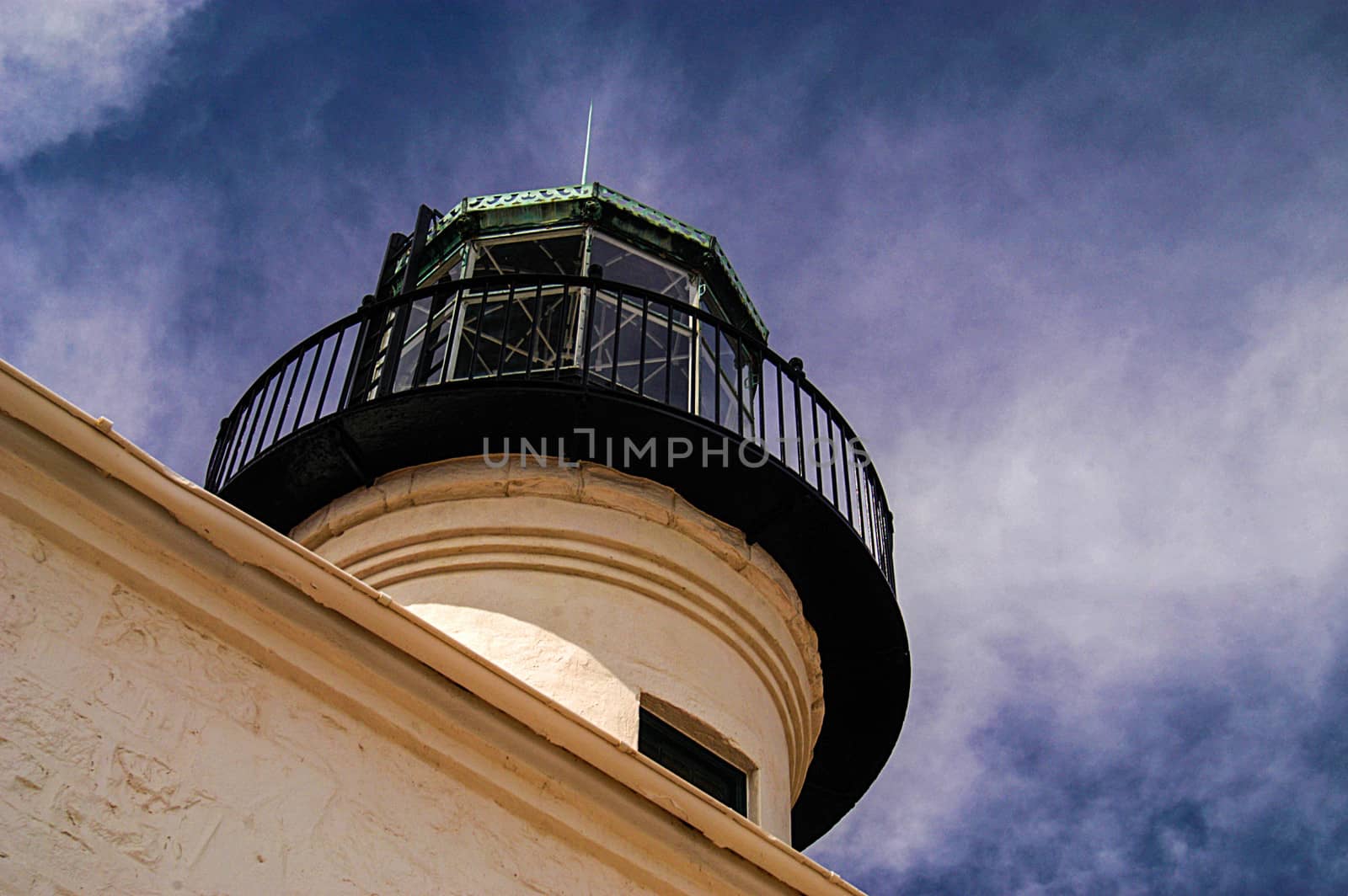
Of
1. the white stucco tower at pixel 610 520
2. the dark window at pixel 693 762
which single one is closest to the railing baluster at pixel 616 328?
the white stucco tower at pixel 610 520

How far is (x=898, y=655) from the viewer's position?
29.6 ft

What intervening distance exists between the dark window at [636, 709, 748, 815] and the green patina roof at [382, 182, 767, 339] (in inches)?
154


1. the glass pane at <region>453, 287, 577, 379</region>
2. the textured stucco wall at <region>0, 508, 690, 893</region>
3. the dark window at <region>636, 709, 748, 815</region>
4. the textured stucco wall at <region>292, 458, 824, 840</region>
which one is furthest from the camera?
the glass pane at <region>453, 287, 577, 379</region>

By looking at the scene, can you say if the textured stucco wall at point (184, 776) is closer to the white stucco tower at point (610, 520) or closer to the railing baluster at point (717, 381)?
the white stucco tower at point (610, 520)

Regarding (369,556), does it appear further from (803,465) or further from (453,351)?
(803,465)

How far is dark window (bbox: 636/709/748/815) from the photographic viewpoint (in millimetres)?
7105

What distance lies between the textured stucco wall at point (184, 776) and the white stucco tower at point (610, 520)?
2613mm

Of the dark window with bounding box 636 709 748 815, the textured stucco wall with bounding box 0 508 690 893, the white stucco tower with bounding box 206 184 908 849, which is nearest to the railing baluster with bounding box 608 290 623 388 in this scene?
the white stucco tower with bounding box 206 184 908 849

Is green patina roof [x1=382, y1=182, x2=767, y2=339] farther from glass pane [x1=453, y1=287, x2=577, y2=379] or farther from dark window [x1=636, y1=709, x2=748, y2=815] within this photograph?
dark window [x1=636, y1=709, x2=748, y2=815]

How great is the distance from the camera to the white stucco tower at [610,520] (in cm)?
745

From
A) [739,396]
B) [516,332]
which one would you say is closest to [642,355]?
[739,396]

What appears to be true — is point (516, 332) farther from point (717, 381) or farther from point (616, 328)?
point (717, 381)

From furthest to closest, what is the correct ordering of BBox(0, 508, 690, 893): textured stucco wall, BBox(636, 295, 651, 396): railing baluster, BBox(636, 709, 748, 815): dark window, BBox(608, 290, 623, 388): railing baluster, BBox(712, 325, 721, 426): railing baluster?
BBox(712, 325, 721, 426): railing baluster < BBox(608, 290, 623, 388): railing baluster < BBox(636, 295, 651, 396): railing baluster < BBox(636, 709, 748, 815): dark window < BBox(0, 508, 690, 893): textured stucco wall

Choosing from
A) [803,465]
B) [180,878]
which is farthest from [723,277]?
[180,878]
